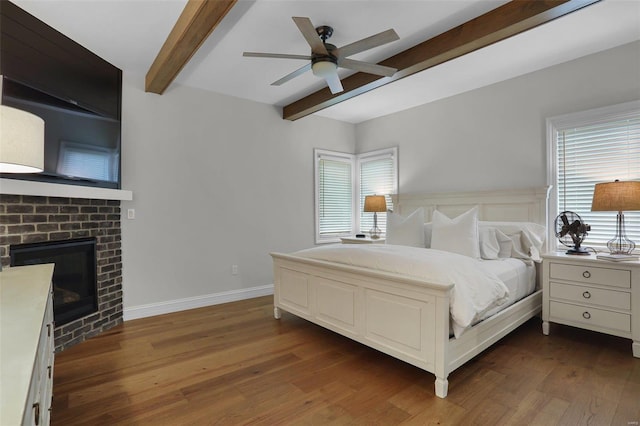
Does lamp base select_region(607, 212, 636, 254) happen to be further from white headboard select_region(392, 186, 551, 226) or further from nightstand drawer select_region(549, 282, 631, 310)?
white headboard select_region(392, 186, 551, 226)

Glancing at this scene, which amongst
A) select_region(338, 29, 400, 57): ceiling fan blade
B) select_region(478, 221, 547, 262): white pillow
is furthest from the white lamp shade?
select_region(478, 221, 547, 262): white pillow

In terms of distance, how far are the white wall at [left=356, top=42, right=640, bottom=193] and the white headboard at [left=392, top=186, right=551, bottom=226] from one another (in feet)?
0.42

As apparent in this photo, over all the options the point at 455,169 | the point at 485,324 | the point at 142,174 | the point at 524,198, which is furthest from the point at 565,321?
the point at 142,174

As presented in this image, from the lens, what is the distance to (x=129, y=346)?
9.47ft

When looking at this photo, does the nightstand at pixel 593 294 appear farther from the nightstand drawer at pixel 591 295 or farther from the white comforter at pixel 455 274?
the white comforter at pixel 455 274

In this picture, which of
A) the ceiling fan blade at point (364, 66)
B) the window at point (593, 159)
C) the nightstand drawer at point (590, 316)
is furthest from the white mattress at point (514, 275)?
the ceiling fan blade at point (364, 66)

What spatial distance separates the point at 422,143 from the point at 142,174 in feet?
12.1

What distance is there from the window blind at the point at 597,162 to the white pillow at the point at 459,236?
112 centimetres

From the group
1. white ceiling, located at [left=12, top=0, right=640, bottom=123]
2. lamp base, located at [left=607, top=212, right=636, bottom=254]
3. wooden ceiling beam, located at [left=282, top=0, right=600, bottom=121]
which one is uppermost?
white ceiling, located at [left=12, top=0, right=640, bottom=123]

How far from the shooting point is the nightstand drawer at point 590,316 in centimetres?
262

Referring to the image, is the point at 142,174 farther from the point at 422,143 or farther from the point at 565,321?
the point at 565,321

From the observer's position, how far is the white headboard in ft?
11.6

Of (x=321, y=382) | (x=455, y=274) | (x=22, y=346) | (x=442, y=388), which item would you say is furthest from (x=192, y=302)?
(x=22, y=346)

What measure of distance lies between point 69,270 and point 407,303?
118 inches
